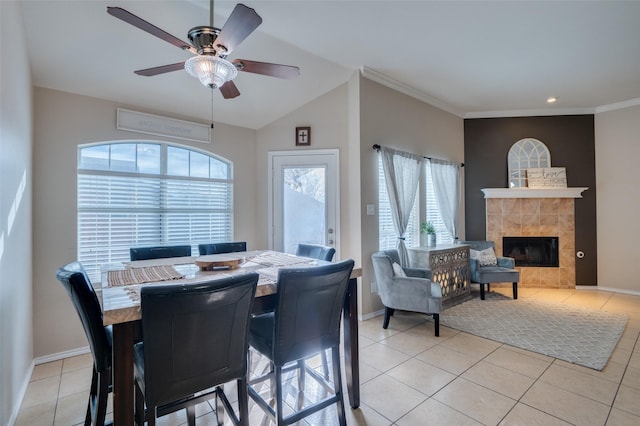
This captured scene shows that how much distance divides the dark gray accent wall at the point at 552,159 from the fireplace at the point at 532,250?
42cm

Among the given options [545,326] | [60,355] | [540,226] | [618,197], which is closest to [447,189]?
[540,226]

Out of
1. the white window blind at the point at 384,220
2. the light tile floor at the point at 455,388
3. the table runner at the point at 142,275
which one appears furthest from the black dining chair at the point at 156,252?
the white window blind at the point at 384,220

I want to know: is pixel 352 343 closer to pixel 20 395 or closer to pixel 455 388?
pixel 455 388

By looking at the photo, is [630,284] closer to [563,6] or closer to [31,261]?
[563,6]

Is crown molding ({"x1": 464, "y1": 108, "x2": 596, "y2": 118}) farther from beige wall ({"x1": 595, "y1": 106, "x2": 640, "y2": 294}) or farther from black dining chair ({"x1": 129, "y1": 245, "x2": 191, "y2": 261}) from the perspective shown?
black dining chair ({"x1": 129, "y1": 245, "x2": 191, "y2": 261})

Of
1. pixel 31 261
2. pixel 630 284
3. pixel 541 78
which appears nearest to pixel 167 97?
pixel 31 261

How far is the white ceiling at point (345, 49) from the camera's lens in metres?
2.60

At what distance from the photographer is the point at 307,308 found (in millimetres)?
1740

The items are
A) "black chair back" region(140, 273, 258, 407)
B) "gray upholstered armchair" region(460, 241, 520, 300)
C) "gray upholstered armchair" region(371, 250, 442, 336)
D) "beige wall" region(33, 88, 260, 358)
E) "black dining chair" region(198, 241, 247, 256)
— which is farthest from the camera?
"gray upholstered armchair" region(460, 241, 520, 300)

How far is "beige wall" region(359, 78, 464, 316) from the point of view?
12.8 feet

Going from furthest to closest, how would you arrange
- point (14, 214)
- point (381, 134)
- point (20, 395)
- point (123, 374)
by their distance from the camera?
point (381, 134) < point (20, 395) < point (14, 214) < point (123, 374)

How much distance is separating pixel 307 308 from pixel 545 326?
3.32 metres

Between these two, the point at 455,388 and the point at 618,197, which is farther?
the point at 618,197

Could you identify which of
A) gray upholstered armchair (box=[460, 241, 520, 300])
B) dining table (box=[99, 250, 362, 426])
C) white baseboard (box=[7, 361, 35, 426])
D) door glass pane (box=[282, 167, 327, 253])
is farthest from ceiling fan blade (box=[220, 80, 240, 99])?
gray upholstered armchair (box=[460, 241, 520, 300])
